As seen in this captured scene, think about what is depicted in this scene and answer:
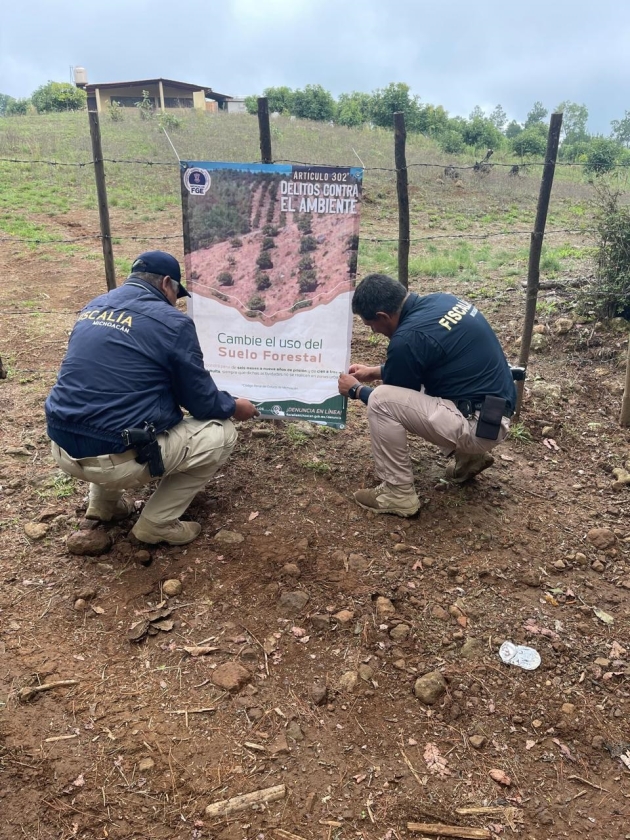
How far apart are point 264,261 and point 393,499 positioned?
5.77ft

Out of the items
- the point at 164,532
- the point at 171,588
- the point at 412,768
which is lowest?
the point at 412,768

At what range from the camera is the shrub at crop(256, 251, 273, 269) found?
4.00m

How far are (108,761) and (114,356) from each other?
5.97ft

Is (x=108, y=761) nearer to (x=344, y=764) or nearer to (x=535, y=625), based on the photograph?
(x=344, y=764)

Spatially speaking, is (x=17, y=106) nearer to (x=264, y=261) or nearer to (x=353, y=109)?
(x=353, y=109)

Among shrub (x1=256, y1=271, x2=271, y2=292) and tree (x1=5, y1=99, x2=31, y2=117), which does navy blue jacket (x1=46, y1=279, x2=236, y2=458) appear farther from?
tree (x1=5, y1=99, x2=31, y2=117)

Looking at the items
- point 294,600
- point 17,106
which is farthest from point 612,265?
point 17,106

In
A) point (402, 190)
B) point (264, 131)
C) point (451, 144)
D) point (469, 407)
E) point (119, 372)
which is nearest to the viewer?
point (119, 372)

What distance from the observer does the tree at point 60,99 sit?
145ft

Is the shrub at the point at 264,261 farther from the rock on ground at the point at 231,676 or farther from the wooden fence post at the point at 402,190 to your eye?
the rock on ground at the point at 231,676

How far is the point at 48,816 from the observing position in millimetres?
2145

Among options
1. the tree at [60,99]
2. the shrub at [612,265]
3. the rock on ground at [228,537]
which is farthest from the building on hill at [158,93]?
the rock on ground at [228,537]

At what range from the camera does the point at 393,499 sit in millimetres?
3787

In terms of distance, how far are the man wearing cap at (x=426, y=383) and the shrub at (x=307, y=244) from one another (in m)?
0.49
